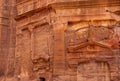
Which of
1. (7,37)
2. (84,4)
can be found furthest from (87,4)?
(7,37)

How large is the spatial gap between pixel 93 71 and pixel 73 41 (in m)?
1.58

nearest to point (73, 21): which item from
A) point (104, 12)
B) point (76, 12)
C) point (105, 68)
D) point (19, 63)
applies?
point (76, 12)

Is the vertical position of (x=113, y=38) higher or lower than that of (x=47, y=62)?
higher

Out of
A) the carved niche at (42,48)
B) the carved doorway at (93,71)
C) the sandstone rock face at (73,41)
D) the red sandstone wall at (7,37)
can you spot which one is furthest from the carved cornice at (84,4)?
the red sandstone wall at (7,37)

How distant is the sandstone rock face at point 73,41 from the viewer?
13.4 meters

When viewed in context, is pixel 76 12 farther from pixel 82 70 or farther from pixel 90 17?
pixel 82 70

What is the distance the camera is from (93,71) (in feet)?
43.7

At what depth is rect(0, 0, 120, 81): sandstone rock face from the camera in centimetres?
1335

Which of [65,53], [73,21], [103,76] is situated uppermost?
[73,21]

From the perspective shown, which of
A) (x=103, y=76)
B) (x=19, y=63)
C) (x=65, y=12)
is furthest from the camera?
(x=19, y=63)

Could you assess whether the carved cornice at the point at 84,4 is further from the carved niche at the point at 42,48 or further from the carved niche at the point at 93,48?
the carved niche at the point at 42,48

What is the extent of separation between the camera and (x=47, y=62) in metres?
14.2

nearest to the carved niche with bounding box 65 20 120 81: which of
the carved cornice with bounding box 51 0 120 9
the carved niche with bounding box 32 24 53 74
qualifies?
the carved cornice with bounding box 51 0 120 9

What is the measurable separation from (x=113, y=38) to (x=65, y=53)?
2.14 metres
